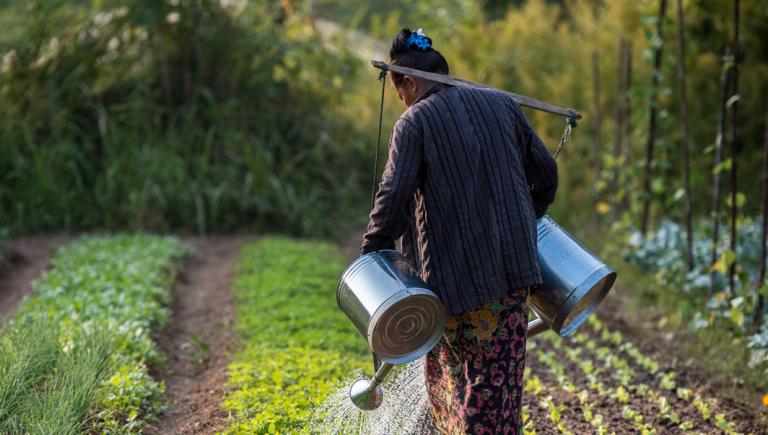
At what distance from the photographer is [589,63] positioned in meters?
9.09

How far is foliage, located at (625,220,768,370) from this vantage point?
4855mm

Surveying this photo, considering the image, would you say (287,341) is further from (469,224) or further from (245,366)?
(469,224)

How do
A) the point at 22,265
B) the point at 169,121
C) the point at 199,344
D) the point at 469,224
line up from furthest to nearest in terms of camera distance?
the point at 169,121 → the point at 22,265 → the point at 199,344 → the point at 469,224

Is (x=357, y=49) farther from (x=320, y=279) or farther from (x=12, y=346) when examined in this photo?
(x=12, y=346)

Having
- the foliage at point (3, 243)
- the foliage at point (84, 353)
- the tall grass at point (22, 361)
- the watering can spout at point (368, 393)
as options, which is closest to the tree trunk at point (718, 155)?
the watering can spout at point (368, 393)

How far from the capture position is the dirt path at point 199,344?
3973 millimetres

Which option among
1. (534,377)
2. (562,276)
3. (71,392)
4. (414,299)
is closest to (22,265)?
(71,392)

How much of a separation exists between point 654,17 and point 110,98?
611 cm

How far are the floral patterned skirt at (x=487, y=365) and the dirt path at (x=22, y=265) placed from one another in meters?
3.86

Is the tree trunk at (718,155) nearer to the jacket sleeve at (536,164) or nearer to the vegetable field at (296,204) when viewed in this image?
the vegetable field at (296,204)

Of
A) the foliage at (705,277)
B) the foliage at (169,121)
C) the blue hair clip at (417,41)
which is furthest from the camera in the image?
the foliage at (169,121)

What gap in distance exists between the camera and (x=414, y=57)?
2.95 m

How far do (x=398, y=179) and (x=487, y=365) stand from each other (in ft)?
2.31

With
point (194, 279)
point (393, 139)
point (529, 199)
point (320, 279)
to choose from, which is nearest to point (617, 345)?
point (320, 279)
